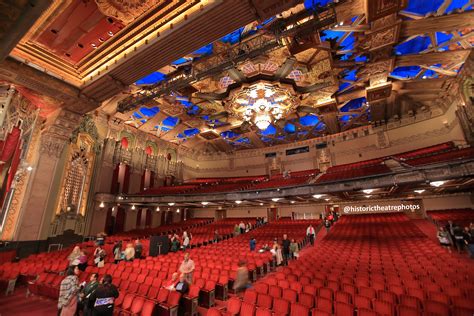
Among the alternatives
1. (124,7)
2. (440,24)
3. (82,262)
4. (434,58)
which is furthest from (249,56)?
(434,58)

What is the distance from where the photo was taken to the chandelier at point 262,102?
1304 cm

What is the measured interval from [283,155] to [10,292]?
2029cm

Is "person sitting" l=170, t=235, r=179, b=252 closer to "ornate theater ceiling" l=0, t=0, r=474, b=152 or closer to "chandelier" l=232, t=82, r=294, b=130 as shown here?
"ornate theater ceiling" l=0, t=0, r=474, b=152

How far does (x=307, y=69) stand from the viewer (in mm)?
11930

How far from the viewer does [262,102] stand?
13.6 meters

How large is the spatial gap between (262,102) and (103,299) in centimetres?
1215

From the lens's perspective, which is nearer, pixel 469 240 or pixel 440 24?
pixel 469 240

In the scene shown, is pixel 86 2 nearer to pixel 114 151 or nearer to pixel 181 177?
pixel 114 151

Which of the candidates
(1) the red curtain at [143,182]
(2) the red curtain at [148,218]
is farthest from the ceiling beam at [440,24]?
(2) the red curtain at [148,218]

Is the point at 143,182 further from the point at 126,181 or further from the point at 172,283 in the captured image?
the point at 172,283

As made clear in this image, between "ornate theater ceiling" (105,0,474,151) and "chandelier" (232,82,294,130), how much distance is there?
2.4 inches

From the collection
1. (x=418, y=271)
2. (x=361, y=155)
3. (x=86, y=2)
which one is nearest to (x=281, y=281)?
(x=418, y=271)

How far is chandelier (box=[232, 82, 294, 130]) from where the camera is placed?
13.0m

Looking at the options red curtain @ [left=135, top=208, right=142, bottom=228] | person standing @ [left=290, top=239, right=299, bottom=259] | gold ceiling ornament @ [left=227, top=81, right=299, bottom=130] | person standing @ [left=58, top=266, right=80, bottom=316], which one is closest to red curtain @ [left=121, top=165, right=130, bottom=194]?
red curtain @ [left=135, top=208, right=142, bottom=228]
